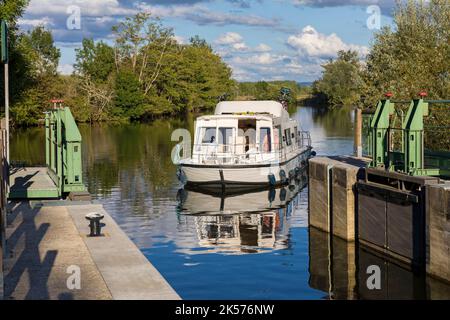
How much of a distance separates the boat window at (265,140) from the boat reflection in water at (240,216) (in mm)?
2012

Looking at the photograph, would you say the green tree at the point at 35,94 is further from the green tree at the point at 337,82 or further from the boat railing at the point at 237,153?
the green tree at the point at 337,82

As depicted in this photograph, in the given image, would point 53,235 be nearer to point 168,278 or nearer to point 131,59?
point 168,278

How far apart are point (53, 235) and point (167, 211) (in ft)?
40.4

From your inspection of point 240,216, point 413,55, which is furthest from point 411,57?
point 240,216

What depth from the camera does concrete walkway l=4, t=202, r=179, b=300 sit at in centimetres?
1080

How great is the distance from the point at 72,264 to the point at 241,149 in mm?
22107

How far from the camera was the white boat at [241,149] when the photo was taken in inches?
1265

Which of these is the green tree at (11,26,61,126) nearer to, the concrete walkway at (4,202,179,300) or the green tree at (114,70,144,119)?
the green tree at (114,70,144,119)

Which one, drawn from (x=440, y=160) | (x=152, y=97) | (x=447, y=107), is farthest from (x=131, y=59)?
(x=440, y=160)

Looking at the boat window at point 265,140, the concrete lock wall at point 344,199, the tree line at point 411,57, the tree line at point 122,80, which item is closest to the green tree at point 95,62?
the tree line at point 122,80

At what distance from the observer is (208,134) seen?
34469mm

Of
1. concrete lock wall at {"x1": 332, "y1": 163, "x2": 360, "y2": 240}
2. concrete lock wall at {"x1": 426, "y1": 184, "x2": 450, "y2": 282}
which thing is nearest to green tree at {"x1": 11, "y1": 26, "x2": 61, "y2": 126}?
concrete lock wall at {"x1": 332, "y1": 163, "x2": 360, "y2": 240}

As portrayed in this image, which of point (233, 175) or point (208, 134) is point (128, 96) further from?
point (233, 175)
